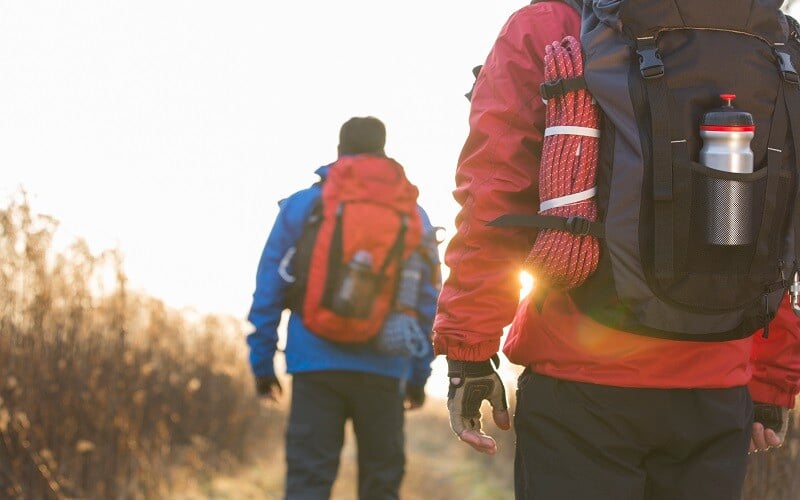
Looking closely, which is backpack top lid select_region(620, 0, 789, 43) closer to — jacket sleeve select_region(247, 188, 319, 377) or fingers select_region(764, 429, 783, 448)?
fingers select_region(764, 429, 783, 448)

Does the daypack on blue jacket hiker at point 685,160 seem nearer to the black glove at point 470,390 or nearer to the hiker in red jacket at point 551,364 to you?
the hiker in red jacket at point 551,364

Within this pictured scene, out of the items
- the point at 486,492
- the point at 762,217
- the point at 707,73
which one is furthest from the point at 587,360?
the point at 486,492

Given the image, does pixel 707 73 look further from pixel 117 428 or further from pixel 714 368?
pixel 117 428

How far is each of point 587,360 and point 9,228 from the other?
385 cm

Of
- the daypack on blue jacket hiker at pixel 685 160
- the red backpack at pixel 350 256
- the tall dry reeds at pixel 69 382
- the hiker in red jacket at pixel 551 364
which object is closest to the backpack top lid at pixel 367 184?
the red backpack at pixel 350 256

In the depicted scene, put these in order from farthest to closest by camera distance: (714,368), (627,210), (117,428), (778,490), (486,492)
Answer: (486,492) < (117,428) < (778,490) < (714,368) < (627,210)

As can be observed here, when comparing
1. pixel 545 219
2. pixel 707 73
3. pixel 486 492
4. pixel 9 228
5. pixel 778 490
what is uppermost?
pixel 707 73

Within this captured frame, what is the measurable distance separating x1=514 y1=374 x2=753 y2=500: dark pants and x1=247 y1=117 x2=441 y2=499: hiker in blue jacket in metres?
2.36

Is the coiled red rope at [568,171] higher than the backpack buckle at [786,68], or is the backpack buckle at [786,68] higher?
the backpack buckle at [786,68]

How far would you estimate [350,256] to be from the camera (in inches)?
179

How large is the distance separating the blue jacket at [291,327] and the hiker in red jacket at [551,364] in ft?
7.37

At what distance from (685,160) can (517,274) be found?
441 millimetres

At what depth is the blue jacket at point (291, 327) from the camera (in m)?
4.57

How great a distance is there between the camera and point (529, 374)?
7.62 ft
